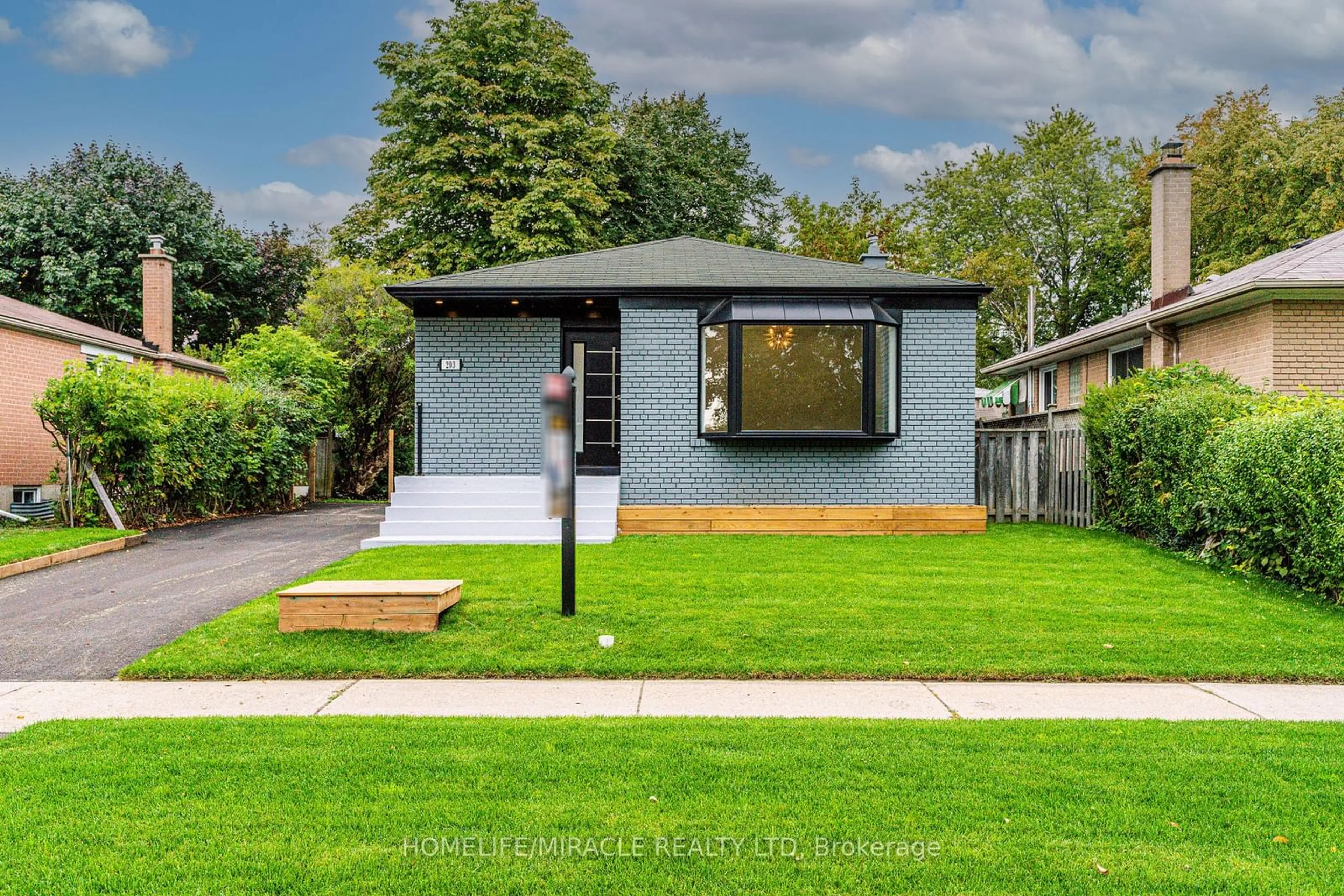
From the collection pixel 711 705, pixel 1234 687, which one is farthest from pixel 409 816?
pixel 1234 687

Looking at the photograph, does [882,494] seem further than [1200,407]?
Yes

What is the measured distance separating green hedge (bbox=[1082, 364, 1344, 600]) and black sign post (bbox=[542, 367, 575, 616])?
5890 mm

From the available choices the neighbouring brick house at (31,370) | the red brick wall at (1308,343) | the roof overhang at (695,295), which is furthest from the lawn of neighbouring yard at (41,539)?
the red brick wall at (1308,343)

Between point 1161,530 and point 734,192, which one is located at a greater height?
point 734,192

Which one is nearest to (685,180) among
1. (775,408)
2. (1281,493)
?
(775,408)

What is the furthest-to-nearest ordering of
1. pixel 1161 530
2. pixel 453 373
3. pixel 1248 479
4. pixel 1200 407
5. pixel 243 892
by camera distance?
pixel 453 373, pixel 1161 530, pixel 1200 407, pixel 1248 479, pixel 243 892

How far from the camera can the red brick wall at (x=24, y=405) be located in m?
14.7

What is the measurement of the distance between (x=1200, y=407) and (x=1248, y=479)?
1.52 metres

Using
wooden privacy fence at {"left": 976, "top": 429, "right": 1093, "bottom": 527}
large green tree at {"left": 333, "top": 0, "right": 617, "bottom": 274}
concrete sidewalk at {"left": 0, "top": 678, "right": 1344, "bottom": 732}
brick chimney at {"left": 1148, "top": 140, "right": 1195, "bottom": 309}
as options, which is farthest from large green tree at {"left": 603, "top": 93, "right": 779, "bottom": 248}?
concrete sidewalk at {"left": 0, "top": 678, "right": 1344, "bottom": 732}

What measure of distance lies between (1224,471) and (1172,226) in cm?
878

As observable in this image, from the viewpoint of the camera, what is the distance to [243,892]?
93.5 inches

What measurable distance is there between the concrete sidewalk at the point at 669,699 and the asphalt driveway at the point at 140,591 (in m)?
0.58

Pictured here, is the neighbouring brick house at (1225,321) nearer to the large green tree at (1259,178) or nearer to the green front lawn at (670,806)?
the large green tree at (1259,178)

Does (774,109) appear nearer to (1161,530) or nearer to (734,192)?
(734,192)
